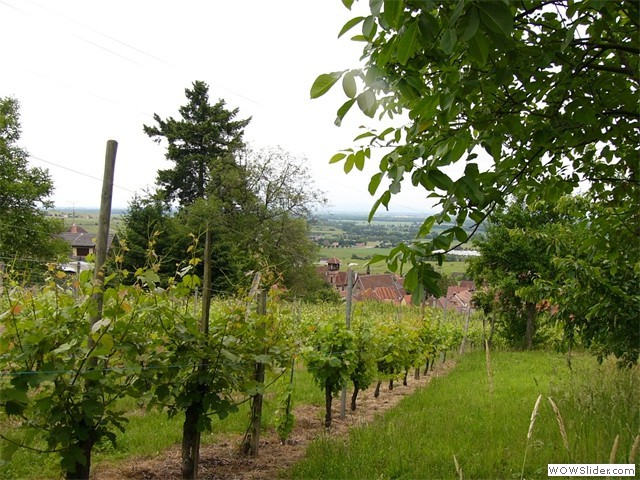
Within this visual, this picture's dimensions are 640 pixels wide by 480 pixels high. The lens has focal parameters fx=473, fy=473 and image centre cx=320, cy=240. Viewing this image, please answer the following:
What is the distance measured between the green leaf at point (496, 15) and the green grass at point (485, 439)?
2.45 meters

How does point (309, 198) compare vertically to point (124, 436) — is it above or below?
above

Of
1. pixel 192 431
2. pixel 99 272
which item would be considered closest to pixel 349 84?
pixel 99 272

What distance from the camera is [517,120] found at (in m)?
2.14

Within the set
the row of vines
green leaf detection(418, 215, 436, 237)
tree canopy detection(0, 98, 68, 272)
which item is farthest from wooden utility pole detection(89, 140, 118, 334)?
tree canopy detection(0, 98, 68, 272)

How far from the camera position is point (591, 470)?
289 centimetres

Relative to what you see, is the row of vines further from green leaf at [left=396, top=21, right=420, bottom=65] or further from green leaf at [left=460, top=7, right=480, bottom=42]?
green leaf at [left=460, top=7, right=480, bottom=42]

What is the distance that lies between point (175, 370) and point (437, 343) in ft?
35.3

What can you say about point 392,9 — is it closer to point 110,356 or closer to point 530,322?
point 110,356

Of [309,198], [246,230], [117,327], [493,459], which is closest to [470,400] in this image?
[493,459]

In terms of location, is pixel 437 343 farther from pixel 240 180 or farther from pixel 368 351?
pixel 240 180

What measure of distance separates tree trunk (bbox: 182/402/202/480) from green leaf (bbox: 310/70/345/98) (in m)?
3.24

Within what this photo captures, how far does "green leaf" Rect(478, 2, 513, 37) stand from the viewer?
1.18 metres

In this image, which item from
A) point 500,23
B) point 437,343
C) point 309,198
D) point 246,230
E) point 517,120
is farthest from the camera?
point 309,198

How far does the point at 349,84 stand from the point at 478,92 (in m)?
1.04
